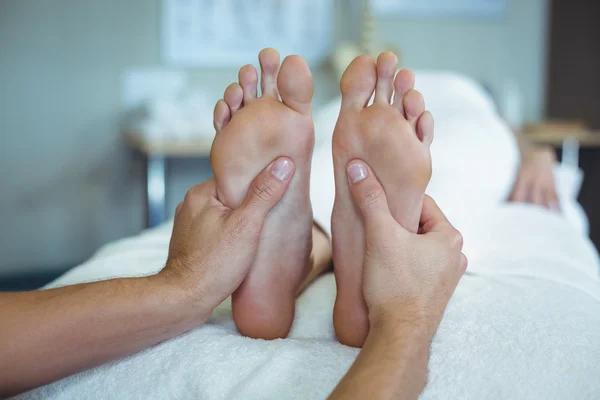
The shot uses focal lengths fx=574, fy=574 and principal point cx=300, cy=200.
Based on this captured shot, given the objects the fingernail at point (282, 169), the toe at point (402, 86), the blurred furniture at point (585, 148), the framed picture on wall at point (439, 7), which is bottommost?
the blurred furniture at point (585, 148)

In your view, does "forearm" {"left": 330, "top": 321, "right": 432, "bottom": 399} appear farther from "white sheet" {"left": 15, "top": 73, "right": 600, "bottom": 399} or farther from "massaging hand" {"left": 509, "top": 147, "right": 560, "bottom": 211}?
"massaging hand" {"left": 509, "top": 147, "right": 560, "bottom": 211}

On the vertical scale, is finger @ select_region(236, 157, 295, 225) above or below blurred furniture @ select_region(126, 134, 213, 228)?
above

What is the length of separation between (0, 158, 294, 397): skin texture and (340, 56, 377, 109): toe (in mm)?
110

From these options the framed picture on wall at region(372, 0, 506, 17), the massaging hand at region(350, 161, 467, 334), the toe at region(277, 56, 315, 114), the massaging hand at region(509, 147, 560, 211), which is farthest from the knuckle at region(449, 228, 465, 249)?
the framed picture on wall at region(372, 0, 506, 17)

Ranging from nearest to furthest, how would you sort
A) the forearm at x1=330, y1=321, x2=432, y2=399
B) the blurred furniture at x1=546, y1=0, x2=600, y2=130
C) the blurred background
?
the forearm at x1=330, y1=321, x2=432, y2=399, the blurred background, the blurred furniture at x1=546, y1=0, x2=600, y2=130

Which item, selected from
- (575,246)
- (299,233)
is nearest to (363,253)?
(299,233)

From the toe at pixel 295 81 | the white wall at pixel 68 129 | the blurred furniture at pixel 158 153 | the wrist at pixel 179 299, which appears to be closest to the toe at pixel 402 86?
the toe at pixel 295 81

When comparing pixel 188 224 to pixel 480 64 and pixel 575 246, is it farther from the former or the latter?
pixel 480 64

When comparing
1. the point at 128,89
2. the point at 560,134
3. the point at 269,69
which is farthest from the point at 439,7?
the point at 269,69

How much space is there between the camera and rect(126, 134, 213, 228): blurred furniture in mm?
2008

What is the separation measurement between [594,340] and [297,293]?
35 cm

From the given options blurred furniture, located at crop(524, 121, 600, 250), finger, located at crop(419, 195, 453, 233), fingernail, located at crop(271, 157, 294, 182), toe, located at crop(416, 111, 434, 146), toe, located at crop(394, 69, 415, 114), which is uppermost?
toe, located at crop(394, 69, 415, 114)

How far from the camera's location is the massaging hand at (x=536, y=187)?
1302 mm

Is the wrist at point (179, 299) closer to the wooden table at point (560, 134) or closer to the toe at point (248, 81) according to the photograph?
the toe at point (248, 81)
